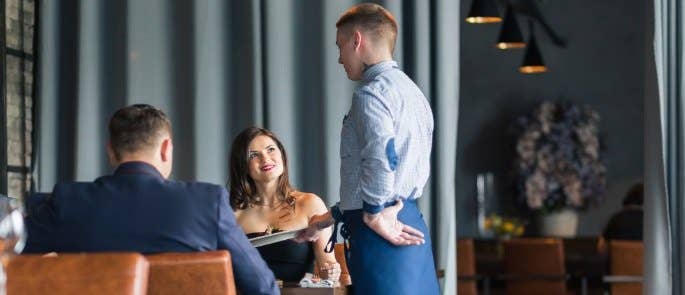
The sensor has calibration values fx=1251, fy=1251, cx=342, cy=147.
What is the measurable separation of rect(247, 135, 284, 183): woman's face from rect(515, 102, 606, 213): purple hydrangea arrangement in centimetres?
621

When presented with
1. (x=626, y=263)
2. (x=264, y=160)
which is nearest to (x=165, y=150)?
(x=264, y=160)

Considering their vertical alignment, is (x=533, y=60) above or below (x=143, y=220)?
above

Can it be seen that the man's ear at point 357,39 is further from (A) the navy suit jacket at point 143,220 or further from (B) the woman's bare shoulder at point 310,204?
(B) the woman's bare shoulder at point 310,204

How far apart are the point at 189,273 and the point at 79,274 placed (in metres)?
0.30

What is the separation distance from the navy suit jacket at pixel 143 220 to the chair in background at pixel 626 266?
529 cm

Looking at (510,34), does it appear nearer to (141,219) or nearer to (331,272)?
(331,272)

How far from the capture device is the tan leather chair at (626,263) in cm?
827

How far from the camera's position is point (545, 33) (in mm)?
11578

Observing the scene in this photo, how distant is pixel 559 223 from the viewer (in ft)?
36.1

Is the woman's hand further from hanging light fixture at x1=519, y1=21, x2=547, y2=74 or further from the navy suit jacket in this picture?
hanging light fixture at x1=519, y1=21, x2=547, y2=74

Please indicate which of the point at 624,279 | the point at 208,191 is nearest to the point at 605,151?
the point at 624,279

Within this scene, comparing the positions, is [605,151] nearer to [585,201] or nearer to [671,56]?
[585,201]

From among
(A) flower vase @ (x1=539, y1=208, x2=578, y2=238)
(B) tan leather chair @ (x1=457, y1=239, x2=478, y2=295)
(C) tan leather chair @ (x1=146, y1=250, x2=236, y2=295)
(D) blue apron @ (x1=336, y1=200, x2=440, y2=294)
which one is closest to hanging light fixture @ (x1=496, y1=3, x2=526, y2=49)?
(B) tan leather chair @ (x1=457, y1=239, x2=478, y2=295)

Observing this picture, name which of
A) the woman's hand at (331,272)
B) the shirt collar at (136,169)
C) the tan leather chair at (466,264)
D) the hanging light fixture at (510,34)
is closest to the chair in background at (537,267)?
the tan leather chair at (466,264)
